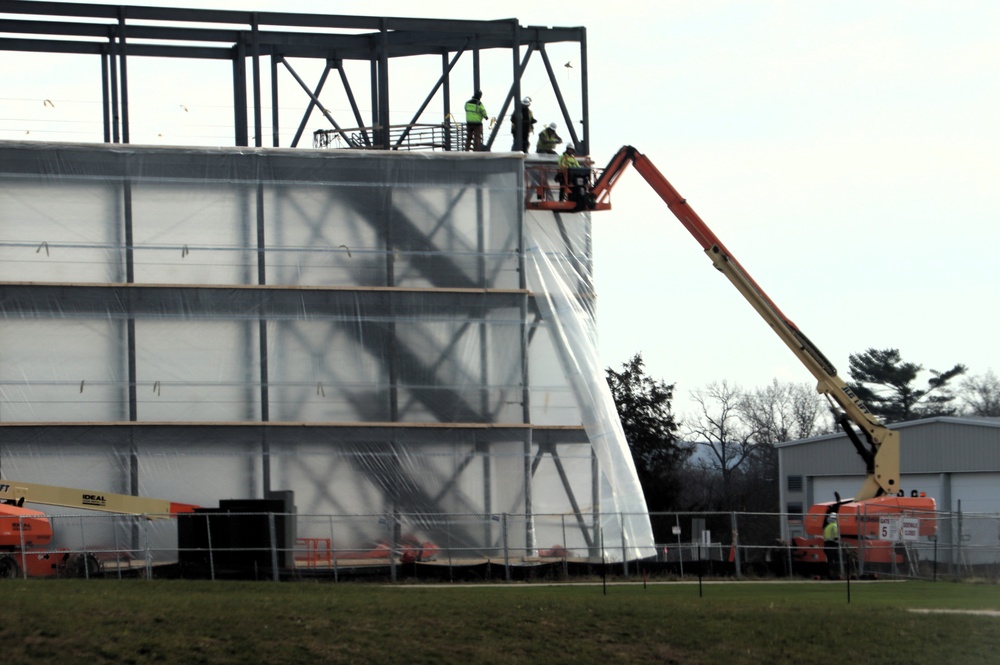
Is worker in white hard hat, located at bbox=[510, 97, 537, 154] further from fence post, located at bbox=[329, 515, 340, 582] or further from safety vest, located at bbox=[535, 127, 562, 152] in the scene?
fence post, located at bbox=[329, 515, 340, 582]

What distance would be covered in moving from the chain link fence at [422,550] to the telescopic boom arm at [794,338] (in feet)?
8.51

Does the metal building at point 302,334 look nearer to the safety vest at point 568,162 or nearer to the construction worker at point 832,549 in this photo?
the safety vest at point 568,162

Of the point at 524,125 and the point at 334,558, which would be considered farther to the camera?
the point at 524,125

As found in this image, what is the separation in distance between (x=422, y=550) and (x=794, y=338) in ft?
37.7

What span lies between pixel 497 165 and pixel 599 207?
2.99m

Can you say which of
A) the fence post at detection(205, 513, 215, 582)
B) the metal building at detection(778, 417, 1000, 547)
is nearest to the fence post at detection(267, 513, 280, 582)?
the fence post at detection(205, 513, 215, 582)

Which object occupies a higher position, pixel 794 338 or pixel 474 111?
pixel 474 111

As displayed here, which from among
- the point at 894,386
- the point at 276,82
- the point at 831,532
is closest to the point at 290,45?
the point at 276,82

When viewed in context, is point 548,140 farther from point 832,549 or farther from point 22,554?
point 22,554

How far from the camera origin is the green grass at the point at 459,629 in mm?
19078

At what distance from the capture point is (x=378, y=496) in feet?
119

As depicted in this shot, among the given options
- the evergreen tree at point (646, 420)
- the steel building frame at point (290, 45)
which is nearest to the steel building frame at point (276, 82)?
the steel building frame at point (290, 45)

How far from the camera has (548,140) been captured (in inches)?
1596

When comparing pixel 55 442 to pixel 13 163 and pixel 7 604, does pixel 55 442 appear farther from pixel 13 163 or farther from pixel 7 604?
pixel 7 604
